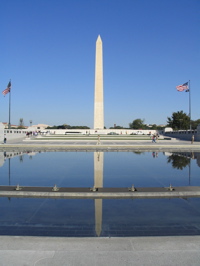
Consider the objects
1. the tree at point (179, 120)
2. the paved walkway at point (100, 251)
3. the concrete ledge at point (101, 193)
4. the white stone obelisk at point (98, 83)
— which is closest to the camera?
the paved walkway at point (100, 251)

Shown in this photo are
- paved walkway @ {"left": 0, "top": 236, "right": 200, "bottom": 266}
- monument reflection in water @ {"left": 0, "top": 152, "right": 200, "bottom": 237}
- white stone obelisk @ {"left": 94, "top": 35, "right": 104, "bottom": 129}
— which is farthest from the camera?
white stone obelisk @ {"left": 94, "top": 35, "right": 104, "bottom": 129}

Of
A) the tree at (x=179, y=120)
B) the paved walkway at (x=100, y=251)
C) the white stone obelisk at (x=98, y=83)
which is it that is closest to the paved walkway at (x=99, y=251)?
the paved walkway at (x=100, y=251)

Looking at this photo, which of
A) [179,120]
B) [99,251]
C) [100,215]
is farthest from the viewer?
[179,120]

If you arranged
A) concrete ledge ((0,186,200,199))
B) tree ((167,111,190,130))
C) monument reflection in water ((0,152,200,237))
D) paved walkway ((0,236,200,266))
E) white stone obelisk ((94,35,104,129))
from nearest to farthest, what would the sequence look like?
paved walkway ((0,236,200,266)) → monument reflection in water ((0,152,200,237)) → concrete ledge ((0,186,200,199)) → white stone obelisk ((94,35,104,129)) → tree ((167,111,190,130))

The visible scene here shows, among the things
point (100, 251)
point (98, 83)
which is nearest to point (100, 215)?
point (100, 251)

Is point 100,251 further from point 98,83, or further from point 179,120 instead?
point 179,120

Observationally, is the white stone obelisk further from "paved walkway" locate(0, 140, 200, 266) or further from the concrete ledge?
"paved walkway" locate(0, 140, 200, 266)

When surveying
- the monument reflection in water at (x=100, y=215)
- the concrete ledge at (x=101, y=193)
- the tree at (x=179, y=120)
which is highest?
the tree at (x=179, y=120)

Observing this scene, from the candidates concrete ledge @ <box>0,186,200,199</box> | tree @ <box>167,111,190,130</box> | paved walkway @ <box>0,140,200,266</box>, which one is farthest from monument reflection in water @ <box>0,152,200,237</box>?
tree @ <box>167,111,190,130</box>

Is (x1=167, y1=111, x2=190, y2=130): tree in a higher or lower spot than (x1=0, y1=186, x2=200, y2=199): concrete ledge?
higher

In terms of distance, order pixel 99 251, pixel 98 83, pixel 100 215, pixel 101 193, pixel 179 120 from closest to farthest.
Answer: pixel 99 251, pixel 100 215, pixel 101 193, pixel 98 83, pixel 179 120

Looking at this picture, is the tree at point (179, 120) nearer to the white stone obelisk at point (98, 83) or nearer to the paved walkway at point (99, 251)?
the white stone obelisk at point (98, 83)

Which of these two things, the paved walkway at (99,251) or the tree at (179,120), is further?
the tree at (179,120)

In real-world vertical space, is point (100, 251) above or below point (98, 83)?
below
